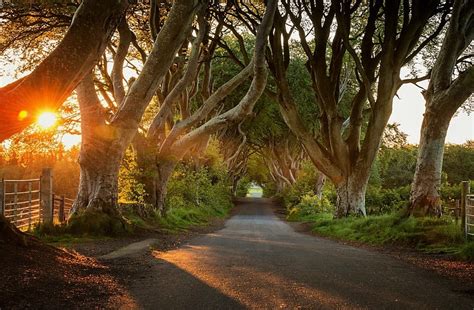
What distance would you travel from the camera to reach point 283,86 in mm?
19312

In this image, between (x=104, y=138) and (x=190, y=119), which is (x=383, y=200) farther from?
(x=104, y=138)

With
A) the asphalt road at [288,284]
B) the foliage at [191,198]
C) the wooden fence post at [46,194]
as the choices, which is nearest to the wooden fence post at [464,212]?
the asphalt road at [288,284]

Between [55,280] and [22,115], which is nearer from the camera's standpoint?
[55,280]

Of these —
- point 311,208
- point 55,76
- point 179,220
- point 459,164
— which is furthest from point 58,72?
point 459,164

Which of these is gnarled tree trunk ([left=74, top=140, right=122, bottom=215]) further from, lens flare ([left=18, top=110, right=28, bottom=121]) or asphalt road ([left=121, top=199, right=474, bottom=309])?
lens flare ([left=18, top=110, right=28, bottom=121])

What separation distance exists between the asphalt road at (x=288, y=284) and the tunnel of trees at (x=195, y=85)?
2.66 meters

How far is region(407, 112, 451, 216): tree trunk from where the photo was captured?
1288 centimetres

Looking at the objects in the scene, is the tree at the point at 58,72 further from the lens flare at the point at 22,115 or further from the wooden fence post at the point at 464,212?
the wooden fence post at the point at 464,212

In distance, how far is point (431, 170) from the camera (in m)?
12.9

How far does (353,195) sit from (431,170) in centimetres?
604

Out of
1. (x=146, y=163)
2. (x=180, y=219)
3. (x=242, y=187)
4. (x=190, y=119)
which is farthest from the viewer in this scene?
(x=242, y=187)

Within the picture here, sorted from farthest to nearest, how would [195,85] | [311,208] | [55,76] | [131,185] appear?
[311,208], [195,85], [131,185], [55,76]

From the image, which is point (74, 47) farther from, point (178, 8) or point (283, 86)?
point (283, 86)

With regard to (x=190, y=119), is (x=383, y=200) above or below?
below
